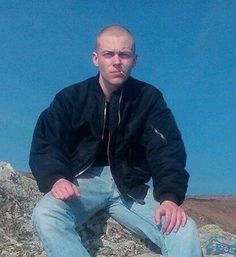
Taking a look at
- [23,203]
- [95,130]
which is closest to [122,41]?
[95,130]

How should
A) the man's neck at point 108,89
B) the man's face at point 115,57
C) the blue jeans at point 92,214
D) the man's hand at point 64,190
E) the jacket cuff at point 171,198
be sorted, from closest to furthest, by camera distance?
the blue jeans at point 92,214 < the man's hand at point 64,190 < the jacket cuff at point 171,198 < the man's face at point 115,57 < the man's neck at point 108,89

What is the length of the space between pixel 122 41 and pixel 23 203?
1551mm

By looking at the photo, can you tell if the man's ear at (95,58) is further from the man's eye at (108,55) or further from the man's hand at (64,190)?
the man's hand at (64,190)

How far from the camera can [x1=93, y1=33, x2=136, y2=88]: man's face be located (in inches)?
174

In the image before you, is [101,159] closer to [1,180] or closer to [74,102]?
[74,102]

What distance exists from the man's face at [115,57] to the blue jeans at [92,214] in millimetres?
709

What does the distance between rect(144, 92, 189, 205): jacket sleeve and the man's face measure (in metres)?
0.35

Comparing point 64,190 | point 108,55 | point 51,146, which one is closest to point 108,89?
point 108,55

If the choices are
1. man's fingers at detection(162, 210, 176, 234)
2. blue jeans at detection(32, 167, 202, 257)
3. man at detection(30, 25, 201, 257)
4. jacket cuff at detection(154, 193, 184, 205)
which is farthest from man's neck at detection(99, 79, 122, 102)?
man's fingers at detection(162, 210, 176, 234)

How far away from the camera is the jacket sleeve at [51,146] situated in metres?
4.18

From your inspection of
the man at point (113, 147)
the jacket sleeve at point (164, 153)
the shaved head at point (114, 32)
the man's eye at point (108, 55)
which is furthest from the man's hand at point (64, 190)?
the shaved head at point (114, 32)

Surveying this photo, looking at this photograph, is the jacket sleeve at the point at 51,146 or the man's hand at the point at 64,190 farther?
the jacket sleeve at the point at 51,146

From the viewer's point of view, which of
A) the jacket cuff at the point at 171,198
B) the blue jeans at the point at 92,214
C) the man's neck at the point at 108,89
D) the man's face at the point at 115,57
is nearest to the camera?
the blue jeans at the point at 92,214

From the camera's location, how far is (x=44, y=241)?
393cm
